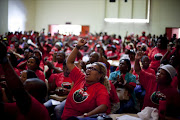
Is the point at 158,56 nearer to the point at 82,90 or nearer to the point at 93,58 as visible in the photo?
the point at 93,58

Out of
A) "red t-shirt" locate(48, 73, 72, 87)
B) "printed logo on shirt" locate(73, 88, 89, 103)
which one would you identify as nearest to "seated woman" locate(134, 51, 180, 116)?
"printed logo on shirt" locate(73, 88, 89, 103)

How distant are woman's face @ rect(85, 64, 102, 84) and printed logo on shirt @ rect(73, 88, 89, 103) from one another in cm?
17

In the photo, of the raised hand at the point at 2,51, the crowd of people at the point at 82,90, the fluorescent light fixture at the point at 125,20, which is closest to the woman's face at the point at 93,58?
the crowd of people at the point at 82,90

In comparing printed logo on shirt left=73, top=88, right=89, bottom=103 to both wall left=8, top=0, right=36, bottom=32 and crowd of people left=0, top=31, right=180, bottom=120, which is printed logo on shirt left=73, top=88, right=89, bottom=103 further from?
wall left=8, top=0, right=36, bottom=32

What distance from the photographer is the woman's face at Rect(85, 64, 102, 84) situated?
8.04 feet

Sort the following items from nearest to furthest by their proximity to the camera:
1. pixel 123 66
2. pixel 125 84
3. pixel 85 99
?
pixel 85 99
pixel 125 84
pixel 123 66

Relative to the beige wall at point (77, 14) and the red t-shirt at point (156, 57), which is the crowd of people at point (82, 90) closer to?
the red t-shirt at point (156, 57)

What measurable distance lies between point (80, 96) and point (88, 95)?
94mm

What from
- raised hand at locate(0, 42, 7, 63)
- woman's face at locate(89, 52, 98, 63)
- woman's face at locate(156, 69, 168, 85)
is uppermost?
raised hand at locate(0, 42, 7, 63)

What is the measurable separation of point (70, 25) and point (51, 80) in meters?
13.3

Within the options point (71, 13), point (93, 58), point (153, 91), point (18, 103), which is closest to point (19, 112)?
point (18, 103)

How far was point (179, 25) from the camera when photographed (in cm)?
366

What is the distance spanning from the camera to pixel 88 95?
233cm

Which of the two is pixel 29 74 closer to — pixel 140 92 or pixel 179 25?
pixel 140 92
